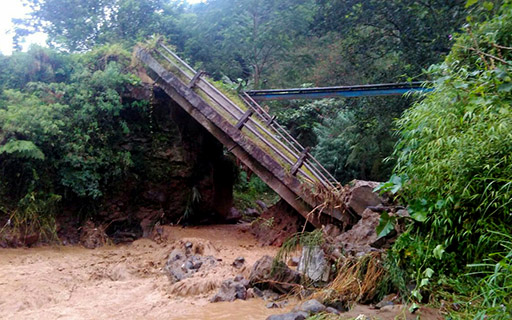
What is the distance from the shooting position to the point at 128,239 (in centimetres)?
866

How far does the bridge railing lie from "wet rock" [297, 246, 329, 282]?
2375 mm

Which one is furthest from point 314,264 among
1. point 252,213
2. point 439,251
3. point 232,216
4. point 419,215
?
point 252,213

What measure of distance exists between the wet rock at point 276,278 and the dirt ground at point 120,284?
0.28m

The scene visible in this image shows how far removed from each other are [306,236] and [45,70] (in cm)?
711

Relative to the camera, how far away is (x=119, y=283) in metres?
5.99

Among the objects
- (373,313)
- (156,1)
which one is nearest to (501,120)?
(373,313)

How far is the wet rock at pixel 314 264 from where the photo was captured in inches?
187

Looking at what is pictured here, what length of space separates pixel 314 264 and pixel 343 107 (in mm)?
11362

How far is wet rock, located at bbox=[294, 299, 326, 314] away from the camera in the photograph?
390 cm

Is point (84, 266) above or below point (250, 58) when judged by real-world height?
below

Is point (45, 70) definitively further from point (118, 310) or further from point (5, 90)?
point (118, 310)

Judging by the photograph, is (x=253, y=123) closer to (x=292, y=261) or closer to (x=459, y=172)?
(x=292, y=261)

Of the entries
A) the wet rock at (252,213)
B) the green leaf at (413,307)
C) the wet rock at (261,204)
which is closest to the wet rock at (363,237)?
the green leaf at (413,307)

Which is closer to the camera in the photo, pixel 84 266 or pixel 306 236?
pixel 306 236
